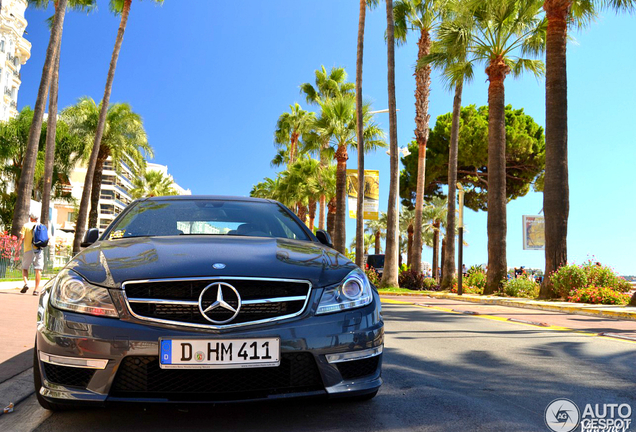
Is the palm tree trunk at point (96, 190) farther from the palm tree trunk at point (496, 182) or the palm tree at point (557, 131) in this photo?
the palm tree at point (557, 131)

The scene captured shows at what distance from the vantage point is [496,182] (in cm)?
2097

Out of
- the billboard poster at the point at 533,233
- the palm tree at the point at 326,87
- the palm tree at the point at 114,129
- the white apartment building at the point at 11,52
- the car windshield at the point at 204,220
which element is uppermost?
the white apartment building at the point at 11,52

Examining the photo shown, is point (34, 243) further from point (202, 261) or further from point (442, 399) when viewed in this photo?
point (442, 399)

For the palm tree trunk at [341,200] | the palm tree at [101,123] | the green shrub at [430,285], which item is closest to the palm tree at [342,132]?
the palm tree trunk at [341,200]

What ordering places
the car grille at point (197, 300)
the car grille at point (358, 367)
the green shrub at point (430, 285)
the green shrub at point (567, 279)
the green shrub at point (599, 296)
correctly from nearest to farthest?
the car grille at point (197, 300), the car grille at point (358, 367), the green shrub at point (599, 296), the green shrub at point (567, 279), the green shrub at point (430, 285)

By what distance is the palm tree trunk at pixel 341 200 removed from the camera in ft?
96.0

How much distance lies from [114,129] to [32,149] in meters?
12.1

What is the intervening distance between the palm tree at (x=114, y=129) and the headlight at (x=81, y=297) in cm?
2995

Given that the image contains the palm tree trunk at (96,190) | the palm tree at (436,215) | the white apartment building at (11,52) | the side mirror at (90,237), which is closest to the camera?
the side mirror at (90,237)

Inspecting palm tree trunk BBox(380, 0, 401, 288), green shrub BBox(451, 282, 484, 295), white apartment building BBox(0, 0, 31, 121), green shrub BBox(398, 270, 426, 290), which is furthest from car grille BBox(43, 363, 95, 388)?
white apartment building BBox(0, 0, 31, 121)

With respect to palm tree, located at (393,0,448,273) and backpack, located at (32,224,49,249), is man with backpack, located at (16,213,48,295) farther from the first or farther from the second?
palm tree, located at (393,0,448,273)

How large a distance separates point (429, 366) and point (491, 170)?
16439 mm

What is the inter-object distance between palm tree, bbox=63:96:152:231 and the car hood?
29647 millimetres

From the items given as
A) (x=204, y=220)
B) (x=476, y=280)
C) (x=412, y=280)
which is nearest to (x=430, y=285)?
(x=412, y=280)
